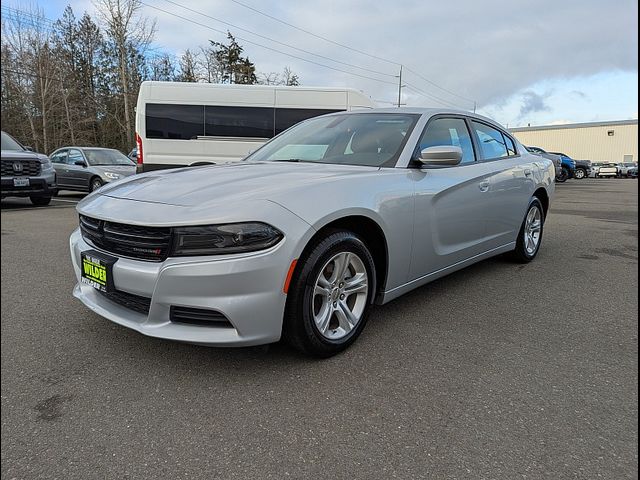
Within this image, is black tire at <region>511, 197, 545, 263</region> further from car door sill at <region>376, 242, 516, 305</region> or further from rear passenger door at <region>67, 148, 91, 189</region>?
rear passenger door at <region>67, 148, 91, 189</region>

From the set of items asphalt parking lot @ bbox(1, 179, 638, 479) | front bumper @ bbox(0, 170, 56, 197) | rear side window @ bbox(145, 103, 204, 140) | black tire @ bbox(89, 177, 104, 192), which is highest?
rear side window @ bbox(145, 103, 204, 140)

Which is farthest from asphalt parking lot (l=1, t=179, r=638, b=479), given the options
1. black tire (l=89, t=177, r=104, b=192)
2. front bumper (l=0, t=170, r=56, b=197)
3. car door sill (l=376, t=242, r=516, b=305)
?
black tire (l=89, t=177, r=104, b=192)

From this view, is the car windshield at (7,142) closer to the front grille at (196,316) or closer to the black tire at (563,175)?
the front grille at (196,316)

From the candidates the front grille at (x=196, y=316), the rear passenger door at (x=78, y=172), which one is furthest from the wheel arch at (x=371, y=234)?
the rear passenger door at (x=78, y=172)

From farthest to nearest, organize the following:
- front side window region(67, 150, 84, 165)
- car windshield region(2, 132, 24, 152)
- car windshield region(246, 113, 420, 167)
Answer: front side window region(67, 150, 84, 165)
car windshield region(246, 113, 420, 167)
car windshield region(2, 132, 24, 152)

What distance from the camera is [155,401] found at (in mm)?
2107

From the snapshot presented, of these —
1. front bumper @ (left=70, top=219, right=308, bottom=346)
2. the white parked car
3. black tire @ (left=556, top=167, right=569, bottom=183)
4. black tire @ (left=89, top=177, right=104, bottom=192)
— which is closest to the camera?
front bumper @ (left=70, top=219, right=308, bottom=346)

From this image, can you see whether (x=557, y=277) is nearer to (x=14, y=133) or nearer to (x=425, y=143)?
(x=425, y=143)

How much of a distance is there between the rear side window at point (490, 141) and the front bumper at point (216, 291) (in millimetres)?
2601

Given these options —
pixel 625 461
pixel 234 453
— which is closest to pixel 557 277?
pixel 625 461

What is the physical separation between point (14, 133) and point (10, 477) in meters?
1.12

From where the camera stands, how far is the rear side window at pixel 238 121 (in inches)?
437

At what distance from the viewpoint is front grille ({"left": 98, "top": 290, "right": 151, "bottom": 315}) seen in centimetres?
225

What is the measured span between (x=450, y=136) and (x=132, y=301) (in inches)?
105
